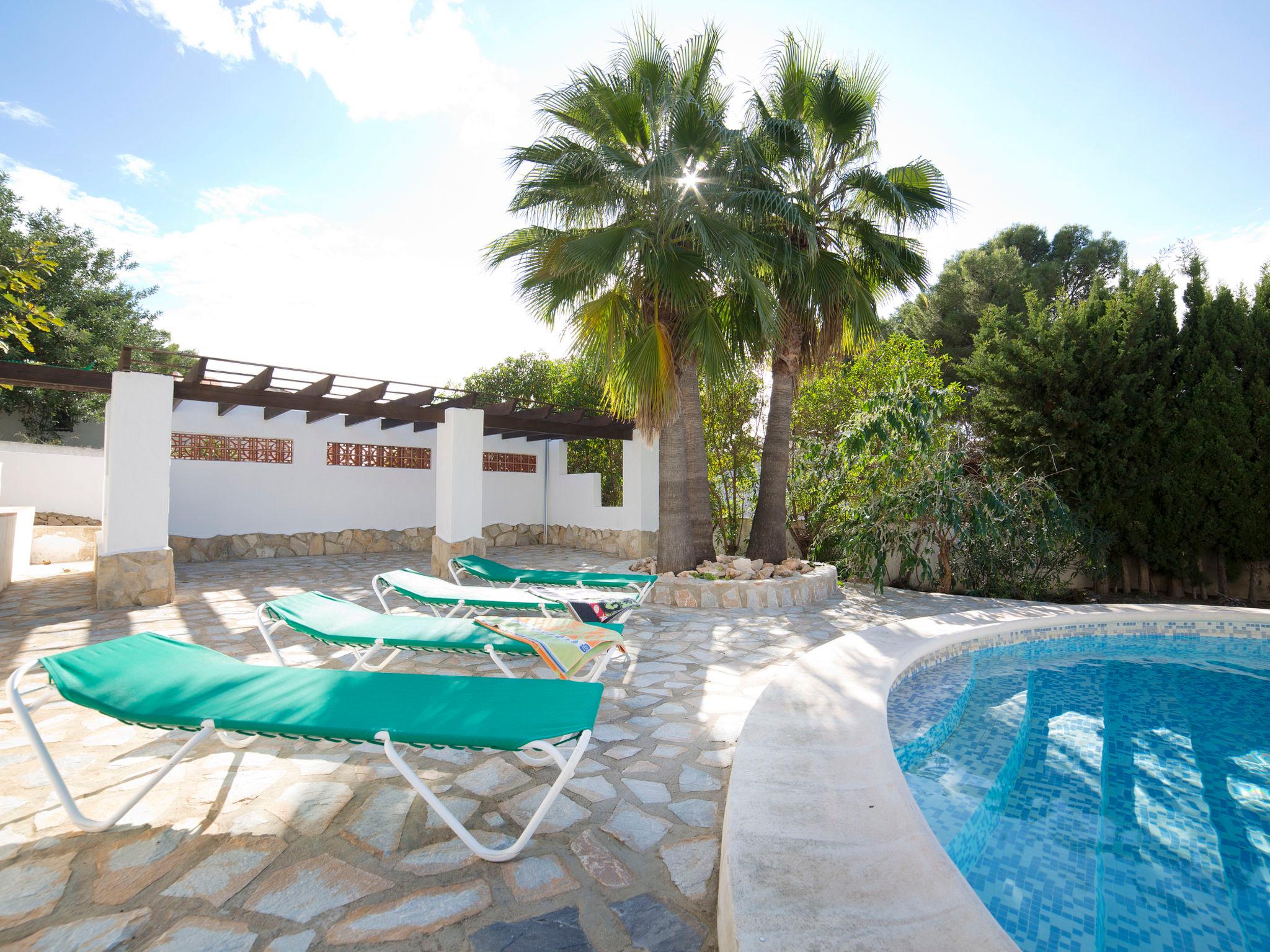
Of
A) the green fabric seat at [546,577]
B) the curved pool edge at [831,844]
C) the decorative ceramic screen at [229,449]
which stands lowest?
the curved pool edge at [831,844]

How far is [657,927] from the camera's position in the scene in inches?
70.5

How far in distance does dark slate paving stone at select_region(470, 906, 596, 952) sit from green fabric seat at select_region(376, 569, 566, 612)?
117 inches

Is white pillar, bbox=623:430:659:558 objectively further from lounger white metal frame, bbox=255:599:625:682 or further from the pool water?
lounger white metal frame, bbox=255:599:625:682

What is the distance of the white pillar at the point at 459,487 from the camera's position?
30.7ft

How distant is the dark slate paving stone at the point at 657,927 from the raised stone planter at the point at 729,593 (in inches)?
192

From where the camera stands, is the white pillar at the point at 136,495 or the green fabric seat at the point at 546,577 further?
the white pillar at the point at 136,495

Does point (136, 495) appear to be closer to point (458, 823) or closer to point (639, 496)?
point (458, 823)

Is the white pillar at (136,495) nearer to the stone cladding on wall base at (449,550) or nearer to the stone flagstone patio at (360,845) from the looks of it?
the stone cladding on wall base at (449,550)

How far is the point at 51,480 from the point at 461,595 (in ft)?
40.3

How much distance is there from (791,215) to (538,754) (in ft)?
19.6

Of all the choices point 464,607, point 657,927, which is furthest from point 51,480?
point 657,927

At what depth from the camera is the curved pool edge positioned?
157 centimetres

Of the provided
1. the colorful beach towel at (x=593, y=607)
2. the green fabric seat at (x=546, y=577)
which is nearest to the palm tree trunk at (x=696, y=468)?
the green fabric seat at (x=546, y=577)

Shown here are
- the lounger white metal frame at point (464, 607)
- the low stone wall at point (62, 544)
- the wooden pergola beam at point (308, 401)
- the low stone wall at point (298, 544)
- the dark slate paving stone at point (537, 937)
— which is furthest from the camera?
the low stone wall at point (298, 544)
